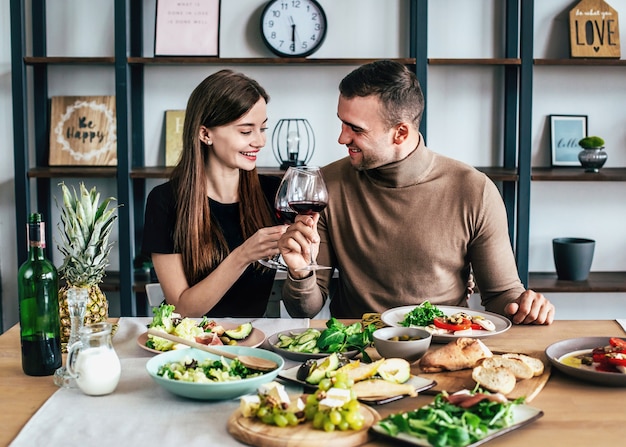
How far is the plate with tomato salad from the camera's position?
55.7 inches

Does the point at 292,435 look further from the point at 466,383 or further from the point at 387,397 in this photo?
the point at 466,383

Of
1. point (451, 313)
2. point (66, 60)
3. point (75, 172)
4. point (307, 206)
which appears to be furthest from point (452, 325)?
point (66, 60)

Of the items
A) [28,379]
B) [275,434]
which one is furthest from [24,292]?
[275,434]

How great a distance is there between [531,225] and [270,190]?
1.65m

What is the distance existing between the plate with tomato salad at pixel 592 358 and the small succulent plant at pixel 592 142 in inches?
74.1

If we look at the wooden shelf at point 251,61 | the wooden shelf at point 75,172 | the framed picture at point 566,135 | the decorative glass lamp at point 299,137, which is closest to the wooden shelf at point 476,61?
the wooden shelf at point 251,61

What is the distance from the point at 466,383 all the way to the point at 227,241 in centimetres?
114

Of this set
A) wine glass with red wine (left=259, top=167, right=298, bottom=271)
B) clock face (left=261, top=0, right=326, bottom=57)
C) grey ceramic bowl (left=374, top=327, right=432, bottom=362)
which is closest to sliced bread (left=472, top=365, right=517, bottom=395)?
grey ceramic bowl (left=374, top=327, right=432, bottom=362)

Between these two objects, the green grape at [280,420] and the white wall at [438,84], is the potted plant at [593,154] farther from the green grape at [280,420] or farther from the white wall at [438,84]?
the green grape at [280,420]

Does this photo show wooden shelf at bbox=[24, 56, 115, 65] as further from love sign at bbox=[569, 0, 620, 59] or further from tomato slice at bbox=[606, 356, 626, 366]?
tomato slice at bbox=[606, 356, 626, 366]

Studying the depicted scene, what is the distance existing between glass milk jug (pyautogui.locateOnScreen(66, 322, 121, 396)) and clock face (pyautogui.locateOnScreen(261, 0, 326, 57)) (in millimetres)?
2298

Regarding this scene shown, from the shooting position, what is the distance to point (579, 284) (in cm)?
338

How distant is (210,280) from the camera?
7.10 ft

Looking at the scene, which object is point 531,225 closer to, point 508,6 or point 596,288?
point 596,288
